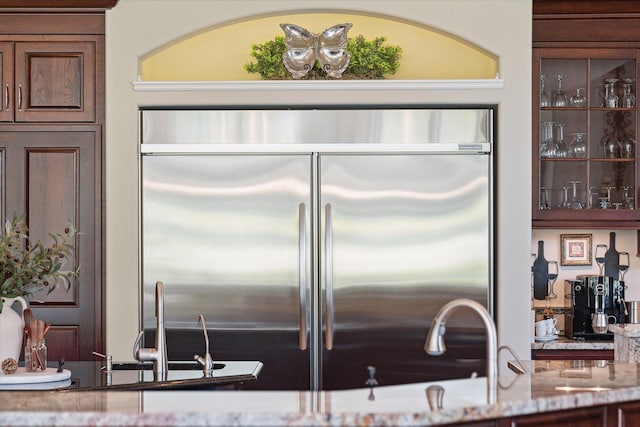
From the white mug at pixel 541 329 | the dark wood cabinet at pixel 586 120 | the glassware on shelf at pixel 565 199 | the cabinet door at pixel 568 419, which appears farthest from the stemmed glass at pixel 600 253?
the cabinet door at pixel 568 419

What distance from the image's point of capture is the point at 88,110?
455cm

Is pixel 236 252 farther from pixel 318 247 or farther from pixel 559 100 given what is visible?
pixel 559 100

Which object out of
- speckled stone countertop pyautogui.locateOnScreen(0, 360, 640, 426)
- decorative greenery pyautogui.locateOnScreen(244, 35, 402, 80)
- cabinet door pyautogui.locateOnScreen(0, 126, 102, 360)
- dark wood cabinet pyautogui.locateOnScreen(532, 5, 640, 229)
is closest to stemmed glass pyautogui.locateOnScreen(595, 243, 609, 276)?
dark wood cabinet pyautogui.locateOnScreen(532, 5, 640, 229)

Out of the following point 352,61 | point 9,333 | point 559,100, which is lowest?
point 9,333

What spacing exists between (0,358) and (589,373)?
6.26 feet

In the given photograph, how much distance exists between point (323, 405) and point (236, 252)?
2434mm

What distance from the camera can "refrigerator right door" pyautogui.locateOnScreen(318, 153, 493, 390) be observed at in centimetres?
443

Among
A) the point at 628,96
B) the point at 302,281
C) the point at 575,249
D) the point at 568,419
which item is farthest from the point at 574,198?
the point at 568,419

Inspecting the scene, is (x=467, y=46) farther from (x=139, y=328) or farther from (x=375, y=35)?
(x=139, y=328)

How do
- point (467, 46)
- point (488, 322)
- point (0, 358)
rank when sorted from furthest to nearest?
point (467, 46), point (0, 358), point (488, 322)

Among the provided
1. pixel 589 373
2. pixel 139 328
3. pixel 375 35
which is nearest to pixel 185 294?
pixel 139 328

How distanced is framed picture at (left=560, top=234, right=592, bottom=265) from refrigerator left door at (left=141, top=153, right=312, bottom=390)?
158 cm

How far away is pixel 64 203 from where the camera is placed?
4.54 metres

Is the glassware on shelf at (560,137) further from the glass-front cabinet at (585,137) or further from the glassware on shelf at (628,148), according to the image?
the glassware on shelf at (628,148)
